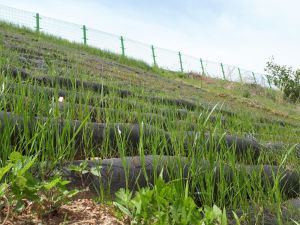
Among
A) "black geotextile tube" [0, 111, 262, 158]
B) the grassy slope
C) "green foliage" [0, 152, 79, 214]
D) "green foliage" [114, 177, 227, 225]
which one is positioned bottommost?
"green foliage" [114, 177, 227, 225]

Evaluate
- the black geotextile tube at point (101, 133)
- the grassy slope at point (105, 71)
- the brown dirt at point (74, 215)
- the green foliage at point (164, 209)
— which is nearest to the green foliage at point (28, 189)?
the brown dirt at point (74, 215)

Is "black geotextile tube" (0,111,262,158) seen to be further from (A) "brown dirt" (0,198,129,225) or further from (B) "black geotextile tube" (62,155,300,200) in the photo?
(A) "brown dirt" (0,198,129,225)

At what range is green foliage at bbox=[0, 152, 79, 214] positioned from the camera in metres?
1.07

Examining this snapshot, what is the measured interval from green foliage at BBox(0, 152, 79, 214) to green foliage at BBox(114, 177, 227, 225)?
20 cm

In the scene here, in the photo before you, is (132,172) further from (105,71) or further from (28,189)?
(105,71)

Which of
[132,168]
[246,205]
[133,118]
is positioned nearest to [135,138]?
[133,118]

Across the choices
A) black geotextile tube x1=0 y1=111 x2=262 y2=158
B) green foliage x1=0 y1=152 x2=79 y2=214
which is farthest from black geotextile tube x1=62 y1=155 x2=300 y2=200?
green foliage x1=0 y1=152 x2=79 y2=214

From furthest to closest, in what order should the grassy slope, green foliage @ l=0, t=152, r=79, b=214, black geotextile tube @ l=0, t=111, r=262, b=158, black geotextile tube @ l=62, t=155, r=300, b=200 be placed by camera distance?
the grassy slope
black geotextile tube @ l=0, t=111, r=262, b=158
black geotextile tube @ l=62, t=155, r=300, b=200
green foliage @ l=0, t=152, r=79, b=214

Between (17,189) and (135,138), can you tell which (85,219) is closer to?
(17,189)

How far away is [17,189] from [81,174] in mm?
394

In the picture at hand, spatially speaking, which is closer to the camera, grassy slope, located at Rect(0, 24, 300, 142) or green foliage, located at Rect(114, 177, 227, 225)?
green foliage, located at Rect(114, 177, 227, 225)

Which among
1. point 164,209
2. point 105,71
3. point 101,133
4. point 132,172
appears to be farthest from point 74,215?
point 105,71

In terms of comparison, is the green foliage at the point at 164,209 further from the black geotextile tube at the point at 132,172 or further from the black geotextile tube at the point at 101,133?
the black geotextile tube at the point at 101,133

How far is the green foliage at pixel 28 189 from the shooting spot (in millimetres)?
1069
